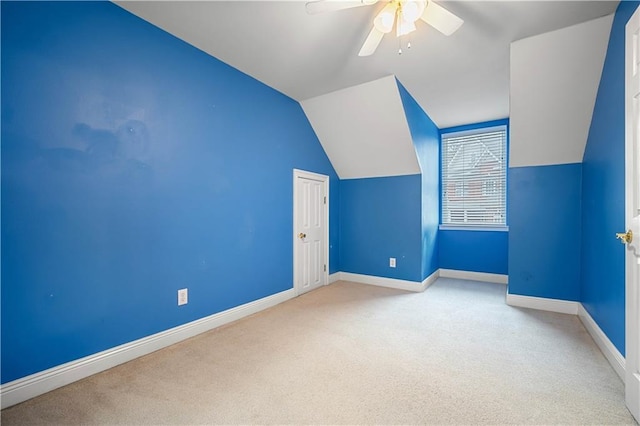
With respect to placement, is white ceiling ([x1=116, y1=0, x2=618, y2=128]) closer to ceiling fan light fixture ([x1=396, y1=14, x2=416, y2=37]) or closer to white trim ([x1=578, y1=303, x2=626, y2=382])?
ceiling fan light fixture ([x1=396, y1=14, x2=416, y2=37])

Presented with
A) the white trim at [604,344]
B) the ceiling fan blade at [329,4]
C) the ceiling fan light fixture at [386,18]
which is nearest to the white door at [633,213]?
the white trim at [604,344]

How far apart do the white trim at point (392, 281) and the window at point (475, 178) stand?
1.14 metres

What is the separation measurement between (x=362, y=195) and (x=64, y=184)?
356 centimetres

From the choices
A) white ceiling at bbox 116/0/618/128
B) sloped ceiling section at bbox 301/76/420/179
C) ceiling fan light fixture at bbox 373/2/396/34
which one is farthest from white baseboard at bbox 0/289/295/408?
ceiling fan light fixture at bbox 373/2/396/34

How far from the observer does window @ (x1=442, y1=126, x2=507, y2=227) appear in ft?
14.7

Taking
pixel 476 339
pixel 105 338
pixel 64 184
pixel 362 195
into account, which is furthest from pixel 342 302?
pixel 64 184

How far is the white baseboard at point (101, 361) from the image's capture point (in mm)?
1629

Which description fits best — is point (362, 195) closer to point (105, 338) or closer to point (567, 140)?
point (567, 140)

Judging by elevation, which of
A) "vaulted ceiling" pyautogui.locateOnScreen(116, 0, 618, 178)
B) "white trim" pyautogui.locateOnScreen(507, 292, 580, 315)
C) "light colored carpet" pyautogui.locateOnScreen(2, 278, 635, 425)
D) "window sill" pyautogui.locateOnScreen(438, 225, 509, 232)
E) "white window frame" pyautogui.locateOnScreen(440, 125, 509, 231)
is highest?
"vaulted ceiling" pyautogui.locateOnScreen(116, 0, 618, 178)

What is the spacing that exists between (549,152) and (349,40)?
8.40 ft

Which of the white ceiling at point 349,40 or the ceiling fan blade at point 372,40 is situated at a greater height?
the white ceiling at point 349,40

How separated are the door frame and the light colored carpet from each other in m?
0.16

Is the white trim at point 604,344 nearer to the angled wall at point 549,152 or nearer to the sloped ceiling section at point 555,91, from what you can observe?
the angled wall at point 549,152

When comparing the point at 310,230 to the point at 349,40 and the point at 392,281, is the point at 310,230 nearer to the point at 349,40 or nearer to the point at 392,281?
the point at 392,281
